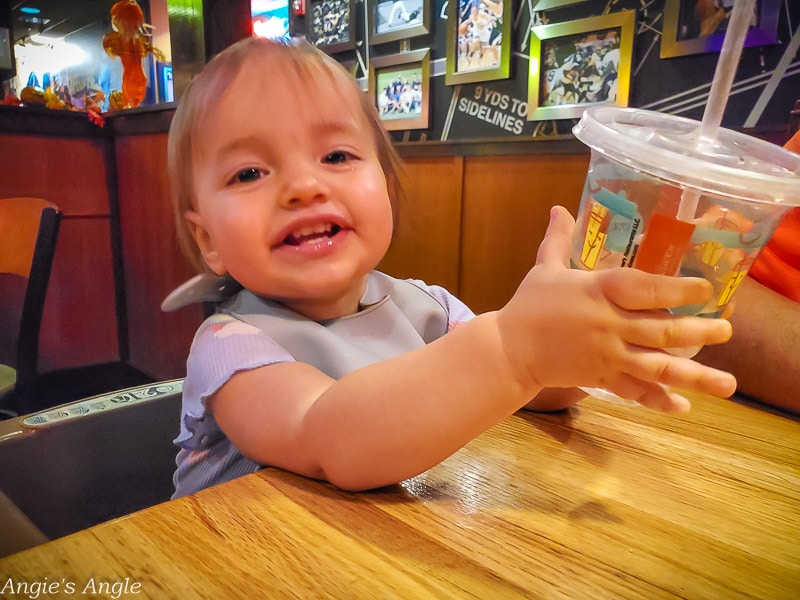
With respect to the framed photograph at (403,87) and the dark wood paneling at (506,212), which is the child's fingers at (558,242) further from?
the framed photograph at (403,87)

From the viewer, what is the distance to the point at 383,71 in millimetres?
3027

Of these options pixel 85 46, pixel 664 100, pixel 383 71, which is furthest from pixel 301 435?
pixel 85 46

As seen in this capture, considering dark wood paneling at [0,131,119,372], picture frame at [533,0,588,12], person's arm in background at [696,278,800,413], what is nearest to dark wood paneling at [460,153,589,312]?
picture frame at [533,0,588,12]

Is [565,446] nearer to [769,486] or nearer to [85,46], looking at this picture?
[769,486]

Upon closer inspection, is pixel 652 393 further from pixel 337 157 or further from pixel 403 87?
pixel 403 87

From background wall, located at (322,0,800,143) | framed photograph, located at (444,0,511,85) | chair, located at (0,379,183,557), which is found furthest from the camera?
framed photograph, located at (444,0,511,85)

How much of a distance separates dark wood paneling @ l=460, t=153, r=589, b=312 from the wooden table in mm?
1844

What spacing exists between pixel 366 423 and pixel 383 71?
289 cm

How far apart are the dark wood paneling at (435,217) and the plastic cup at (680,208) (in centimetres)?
226

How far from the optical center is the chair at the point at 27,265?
1.31m

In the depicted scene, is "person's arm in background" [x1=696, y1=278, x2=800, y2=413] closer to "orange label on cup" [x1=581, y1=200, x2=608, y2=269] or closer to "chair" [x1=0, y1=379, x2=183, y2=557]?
"orange label on cup" [x1=581, y1=200, x2=608, y2=269]

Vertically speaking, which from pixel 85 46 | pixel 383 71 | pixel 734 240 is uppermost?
pixel 85 46

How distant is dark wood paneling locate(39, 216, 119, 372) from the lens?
278 cm

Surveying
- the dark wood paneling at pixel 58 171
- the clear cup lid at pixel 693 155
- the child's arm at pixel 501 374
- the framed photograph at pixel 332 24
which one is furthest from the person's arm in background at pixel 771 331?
the dark wood paneling at pixel 58 171
